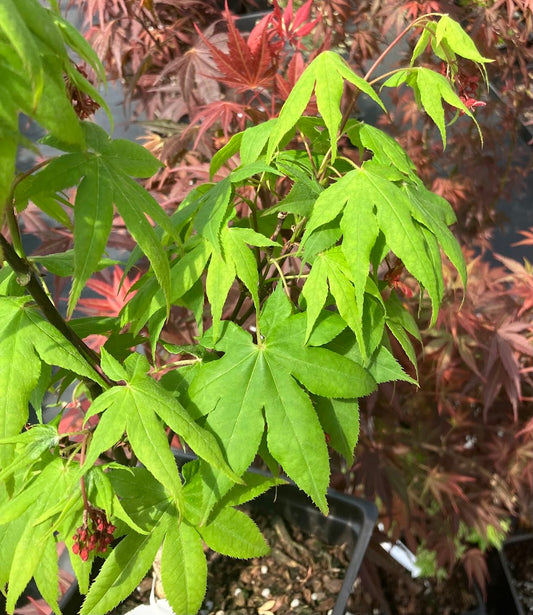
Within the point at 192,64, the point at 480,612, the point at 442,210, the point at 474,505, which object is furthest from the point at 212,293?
the point at 480,612

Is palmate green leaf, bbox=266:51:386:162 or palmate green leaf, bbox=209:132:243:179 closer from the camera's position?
palmate green leaf, bbox=266:51:386:162

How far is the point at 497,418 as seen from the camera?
124 centimetres

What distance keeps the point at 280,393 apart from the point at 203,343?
0.11 metres

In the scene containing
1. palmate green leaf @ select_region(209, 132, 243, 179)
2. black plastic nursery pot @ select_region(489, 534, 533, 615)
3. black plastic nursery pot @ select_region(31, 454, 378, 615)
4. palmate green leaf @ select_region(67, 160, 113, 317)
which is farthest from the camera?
black plastic nursery pot @ select_region(489, 534, 533, 615)

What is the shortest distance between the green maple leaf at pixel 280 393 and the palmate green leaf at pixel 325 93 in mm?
176

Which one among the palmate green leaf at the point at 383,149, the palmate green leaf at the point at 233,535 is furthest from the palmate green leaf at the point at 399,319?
the palmate green leaf at the point at 233,535

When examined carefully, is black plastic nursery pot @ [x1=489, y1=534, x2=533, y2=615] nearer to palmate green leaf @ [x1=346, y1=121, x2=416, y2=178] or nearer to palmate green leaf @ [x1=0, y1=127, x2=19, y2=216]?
palmate green leaf @ [x1=346, y1=121, x2=416, y2=178]

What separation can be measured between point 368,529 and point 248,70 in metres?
0.75

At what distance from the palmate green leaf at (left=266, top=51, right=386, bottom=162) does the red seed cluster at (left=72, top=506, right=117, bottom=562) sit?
0.38 metres

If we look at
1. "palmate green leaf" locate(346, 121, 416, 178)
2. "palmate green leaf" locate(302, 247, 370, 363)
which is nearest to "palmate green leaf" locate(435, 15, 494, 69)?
"palmate green leaf" locate(346, 121, 416, 178)

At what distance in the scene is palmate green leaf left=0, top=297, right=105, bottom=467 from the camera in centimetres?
47

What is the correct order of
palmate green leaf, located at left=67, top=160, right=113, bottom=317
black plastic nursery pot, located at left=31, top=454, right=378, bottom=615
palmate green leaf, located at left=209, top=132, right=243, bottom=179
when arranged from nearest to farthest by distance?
palmate green leaf, located at left=67, top=160, right=113, bottom=317, palmate green leaf, located at left=209, top=132, right=243, bottom=179, black plastic nursery pot, located at left=31, top=454, right=378, bottom=615

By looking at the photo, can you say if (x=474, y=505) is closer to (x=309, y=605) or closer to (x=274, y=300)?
(x=309, y=605)

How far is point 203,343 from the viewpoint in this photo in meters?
0.59
